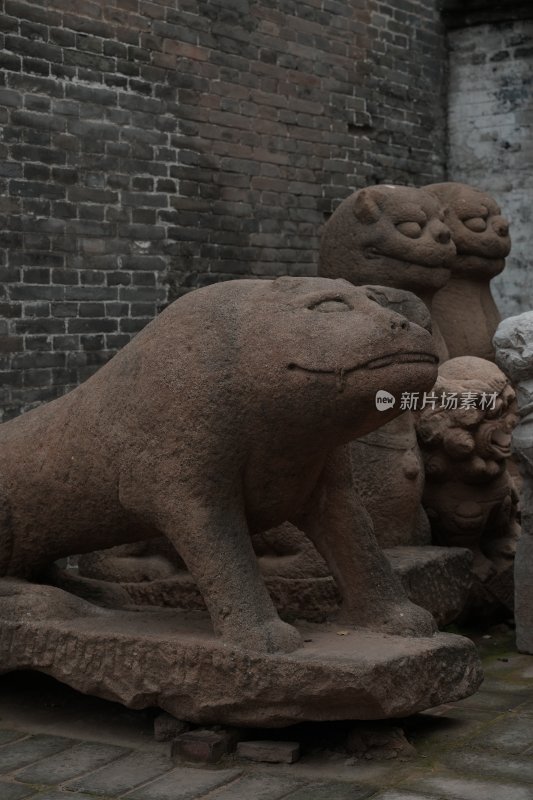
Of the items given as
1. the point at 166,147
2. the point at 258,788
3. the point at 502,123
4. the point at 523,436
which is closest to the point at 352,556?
the point at 258,788

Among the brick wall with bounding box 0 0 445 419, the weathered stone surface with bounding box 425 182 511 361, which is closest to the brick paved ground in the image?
the weathered stone surface with bounding box 425 182 511 361

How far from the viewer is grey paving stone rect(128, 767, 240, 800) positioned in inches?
152

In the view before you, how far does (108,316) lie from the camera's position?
895 cm

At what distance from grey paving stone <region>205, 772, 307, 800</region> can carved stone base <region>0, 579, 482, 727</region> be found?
0.72 ft

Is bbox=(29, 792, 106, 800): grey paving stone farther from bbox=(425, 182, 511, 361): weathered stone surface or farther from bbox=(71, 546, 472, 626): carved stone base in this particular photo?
bbox=(425, 182, 511, 361): weathered stone surface

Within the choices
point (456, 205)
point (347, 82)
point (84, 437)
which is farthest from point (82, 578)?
point (347, 82)

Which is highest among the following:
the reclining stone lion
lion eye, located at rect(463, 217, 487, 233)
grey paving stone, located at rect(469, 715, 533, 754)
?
lion eye, located at rect(463, 217, 487, 233)

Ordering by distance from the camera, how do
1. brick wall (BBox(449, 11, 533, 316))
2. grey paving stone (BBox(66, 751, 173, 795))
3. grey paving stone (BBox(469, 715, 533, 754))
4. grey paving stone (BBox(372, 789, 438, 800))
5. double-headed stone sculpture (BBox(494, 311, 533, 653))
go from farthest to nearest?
brick wall (BBox(449, 11, 533, 316)) < double-headed stone sculpture (BBox(494, 311, 533, 653)) < grey paving stone (BBox(469, 715, 533, 754)) < grey paving stone (BBox(66, 751, 173, 795)) < grey paving stone (BBox(372, 789, 438, 800))

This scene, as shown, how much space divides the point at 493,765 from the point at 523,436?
1780 mm

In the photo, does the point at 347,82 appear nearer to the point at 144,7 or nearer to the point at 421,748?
the point at 144,7

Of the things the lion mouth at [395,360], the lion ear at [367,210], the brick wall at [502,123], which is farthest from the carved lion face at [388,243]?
the brick wall at [502,123]

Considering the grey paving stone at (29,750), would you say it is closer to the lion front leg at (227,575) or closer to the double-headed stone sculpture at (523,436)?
the lion front leg at (227,575)

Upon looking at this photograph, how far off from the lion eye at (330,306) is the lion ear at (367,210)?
2502mm

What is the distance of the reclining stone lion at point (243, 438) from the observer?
4.18m
